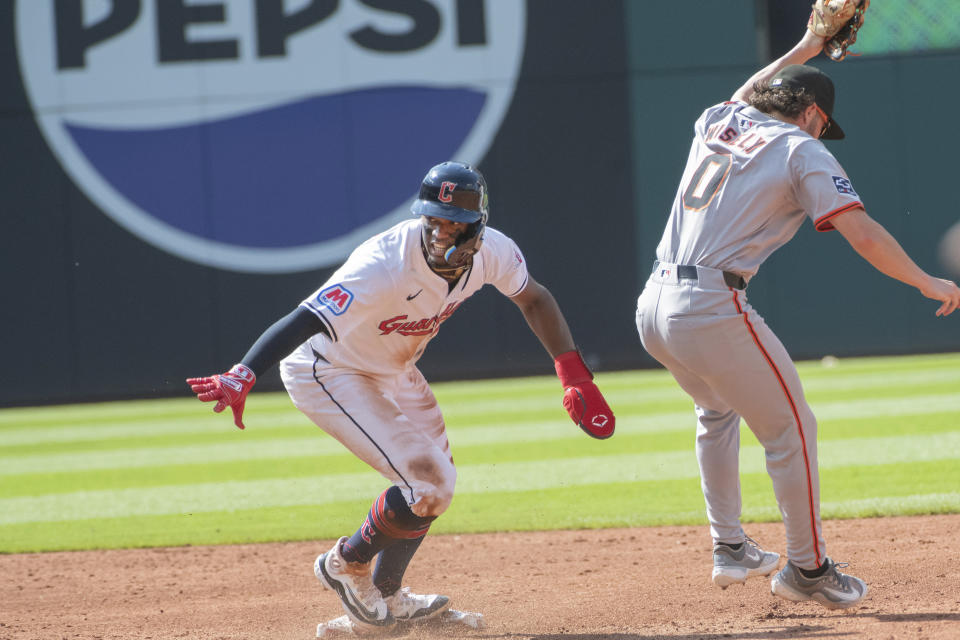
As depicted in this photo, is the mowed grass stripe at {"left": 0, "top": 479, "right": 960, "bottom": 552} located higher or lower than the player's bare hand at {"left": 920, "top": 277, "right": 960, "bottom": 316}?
lower

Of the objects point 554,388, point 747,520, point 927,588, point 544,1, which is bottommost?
point 554,388

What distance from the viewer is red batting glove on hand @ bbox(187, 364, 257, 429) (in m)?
3.66

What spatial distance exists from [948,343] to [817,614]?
1132cm

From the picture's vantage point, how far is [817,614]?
13.6ft

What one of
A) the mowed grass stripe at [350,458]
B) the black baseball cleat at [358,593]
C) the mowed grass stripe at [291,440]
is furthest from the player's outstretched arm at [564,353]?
the mowed grass stripe at [291,440]

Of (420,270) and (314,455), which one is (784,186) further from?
(314,455)

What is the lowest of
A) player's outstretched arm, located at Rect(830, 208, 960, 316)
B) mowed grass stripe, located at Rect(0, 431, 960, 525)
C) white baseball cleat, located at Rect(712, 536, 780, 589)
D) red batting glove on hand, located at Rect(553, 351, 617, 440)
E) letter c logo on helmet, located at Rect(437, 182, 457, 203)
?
mowed grass stripe, located at Rect(0, 431, 960, 525)

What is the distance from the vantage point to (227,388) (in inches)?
145

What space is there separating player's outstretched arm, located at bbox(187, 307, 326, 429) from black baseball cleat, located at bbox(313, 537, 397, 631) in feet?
2.57

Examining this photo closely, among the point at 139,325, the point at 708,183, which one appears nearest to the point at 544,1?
the point at 139,325

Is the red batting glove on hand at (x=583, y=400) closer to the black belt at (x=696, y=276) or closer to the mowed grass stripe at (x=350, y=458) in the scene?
the black belt at (x=696, y=276)

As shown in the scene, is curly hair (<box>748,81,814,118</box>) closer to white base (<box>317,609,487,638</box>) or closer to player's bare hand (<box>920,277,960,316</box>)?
player's bare hand (<box>920,277,960,316</box>)

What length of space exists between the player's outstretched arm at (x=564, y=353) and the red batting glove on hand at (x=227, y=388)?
3.74ft

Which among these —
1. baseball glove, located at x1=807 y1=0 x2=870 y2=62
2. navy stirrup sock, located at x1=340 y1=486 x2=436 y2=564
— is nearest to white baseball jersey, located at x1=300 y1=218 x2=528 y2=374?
navy stirrup sock, located at x1=340 y1=486 x2=436 y2=564
